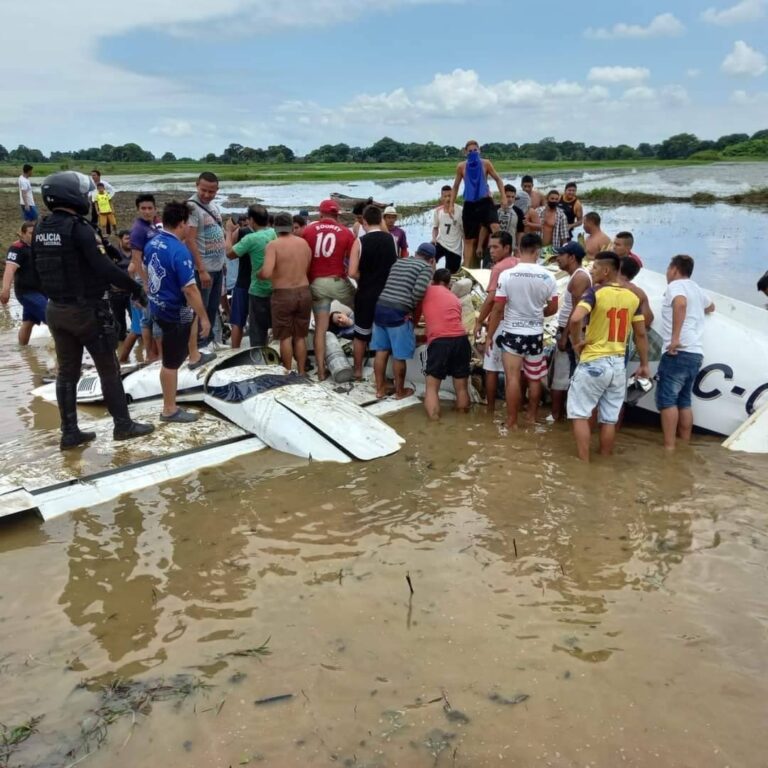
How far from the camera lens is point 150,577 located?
4410 millimetres

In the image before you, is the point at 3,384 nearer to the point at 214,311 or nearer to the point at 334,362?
the point at 214,311

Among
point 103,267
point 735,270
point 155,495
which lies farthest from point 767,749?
point 735,270

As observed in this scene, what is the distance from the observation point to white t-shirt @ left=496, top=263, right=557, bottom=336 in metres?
6.93

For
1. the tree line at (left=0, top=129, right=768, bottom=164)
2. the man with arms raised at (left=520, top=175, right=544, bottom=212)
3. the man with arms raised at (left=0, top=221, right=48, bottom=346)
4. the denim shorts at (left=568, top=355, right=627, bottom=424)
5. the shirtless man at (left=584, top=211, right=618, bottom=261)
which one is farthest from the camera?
the tree line at (left=0, top=129, right=768, bottom=164)

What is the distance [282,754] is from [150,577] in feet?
5.93

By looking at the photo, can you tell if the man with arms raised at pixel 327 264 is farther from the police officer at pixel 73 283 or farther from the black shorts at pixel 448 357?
the police officer at pixel 73 283

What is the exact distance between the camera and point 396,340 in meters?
7.83

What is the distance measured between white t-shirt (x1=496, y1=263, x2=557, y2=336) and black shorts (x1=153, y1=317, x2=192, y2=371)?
10.7 ft

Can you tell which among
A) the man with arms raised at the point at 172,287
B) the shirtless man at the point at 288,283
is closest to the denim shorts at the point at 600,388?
the shirtless man at the point at 288,283

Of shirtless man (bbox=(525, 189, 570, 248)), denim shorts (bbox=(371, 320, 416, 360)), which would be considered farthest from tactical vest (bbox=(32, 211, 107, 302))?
shirtless man (bbox=(525, 189, 570, 248))

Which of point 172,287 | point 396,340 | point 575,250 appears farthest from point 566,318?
point 172,287

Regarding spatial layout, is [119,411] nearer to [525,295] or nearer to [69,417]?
[69,417]

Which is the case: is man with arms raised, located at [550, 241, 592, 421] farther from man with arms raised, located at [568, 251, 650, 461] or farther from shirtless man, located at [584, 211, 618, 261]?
shirtless man, located at [584, 211, 618, 261]

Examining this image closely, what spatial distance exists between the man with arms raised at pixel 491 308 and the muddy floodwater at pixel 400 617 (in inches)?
57.6
